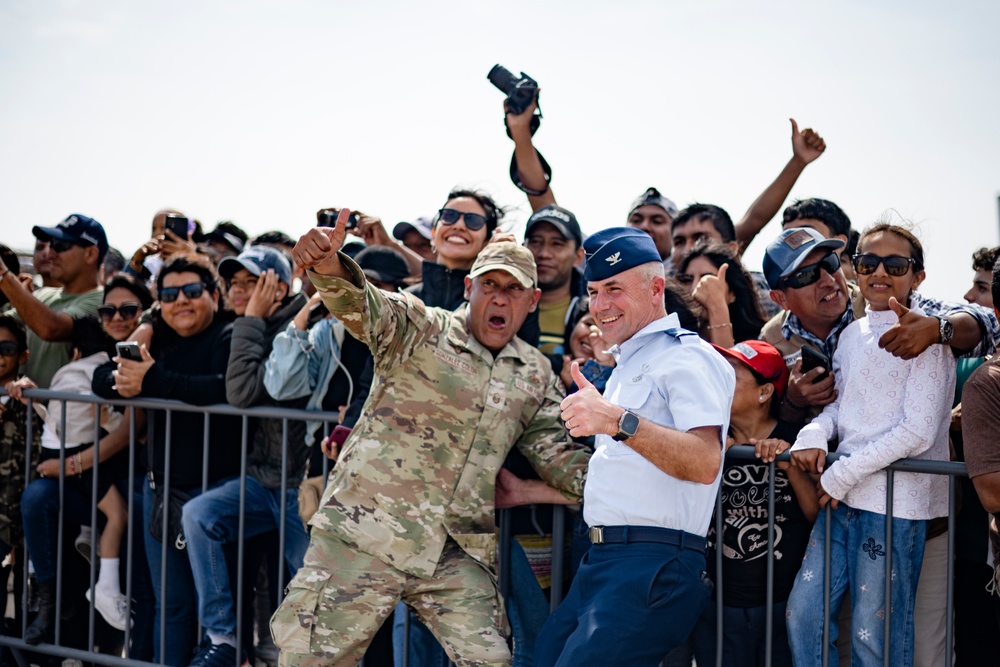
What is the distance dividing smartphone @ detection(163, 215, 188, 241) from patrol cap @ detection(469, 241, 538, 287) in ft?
10.6

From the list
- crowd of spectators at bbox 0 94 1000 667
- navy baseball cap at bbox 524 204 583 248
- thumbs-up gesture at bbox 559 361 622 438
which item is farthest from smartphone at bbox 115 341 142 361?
thumbs-up gesture at bbox 559 361 622 438

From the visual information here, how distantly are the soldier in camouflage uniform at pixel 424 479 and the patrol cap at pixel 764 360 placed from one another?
0.78m

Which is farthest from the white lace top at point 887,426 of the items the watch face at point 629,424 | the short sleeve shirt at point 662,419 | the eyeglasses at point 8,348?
the eyeglasses at point 8,348

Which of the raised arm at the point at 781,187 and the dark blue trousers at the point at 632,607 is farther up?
the raised arm at the point at 781,187

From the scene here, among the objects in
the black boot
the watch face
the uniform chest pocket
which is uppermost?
the uniform chest pocket

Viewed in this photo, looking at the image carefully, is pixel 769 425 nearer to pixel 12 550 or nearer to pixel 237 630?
pixel 237 630

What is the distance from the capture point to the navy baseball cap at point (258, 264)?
533 cm

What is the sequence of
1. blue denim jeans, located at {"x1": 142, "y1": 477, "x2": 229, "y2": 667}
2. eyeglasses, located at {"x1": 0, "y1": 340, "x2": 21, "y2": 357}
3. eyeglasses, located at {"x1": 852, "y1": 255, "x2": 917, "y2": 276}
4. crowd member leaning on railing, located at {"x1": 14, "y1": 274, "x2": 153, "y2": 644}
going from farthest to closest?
eyeglasses, located at {"x1": 0, "y1": 340, "x2": 21, "y2": 357}
crowd member leaning on railing, located at {"x1": 14, "y1": 274, "x2": 153, "y2": 644}
blue denim jeans, located at {"x1": 142, "y1": 477, "x2": 229, "y2": 667}
eyeglasses, located at {"x1": 852, "y1": 255, "x2": 917, "y2": 276}

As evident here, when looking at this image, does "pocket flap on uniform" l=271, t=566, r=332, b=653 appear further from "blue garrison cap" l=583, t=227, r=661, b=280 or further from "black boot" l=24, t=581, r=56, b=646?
"black boot" l=24, t=581, r=56, b=646

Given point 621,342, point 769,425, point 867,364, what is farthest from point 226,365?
point 867,364

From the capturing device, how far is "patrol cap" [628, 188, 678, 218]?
6082mm

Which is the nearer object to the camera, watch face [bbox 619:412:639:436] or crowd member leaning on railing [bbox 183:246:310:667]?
watch face [bbox 619:412:639:436]

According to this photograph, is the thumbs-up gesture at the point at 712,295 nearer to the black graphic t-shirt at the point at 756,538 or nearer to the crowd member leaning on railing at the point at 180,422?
the black graphic t-shirt at the point at 756,538

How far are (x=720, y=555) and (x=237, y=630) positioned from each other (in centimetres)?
241
